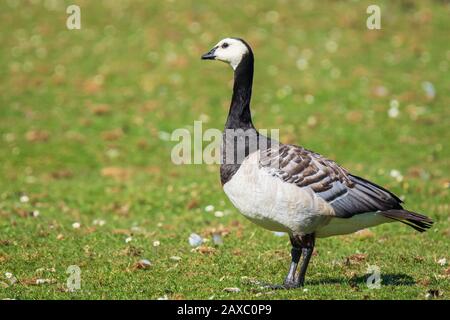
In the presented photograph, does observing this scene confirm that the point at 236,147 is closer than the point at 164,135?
Yes

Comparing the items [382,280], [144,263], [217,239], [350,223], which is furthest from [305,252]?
[217,239]

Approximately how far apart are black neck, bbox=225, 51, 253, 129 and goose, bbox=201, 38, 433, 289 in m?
0.12

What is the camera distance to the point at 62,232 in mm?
14680

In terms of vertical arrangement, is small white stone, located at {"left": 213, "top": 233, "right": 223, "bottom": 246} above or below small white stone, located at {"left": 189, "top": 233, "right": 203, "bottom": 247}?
below

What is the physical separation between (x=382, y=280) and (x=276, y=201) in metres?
2.33

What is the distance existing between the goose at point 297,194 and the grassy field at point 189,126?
35.4 inches

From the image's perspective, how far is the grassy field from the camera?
11852 mm

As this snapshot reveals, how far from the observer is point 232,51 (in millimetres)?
11375

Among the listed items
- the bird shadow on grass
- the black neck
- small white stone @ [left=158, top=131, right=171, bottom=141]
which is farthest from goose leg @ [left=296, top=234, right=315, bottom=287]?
small white stone @ [left=158, top=131, right=171, bottom=141]

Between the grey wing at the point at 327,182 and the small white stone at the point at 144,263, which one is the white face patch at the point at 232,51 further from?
the small white stone at the point at 144,263

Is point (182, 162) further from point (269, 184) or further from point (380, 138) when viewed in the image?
point (269, 184)

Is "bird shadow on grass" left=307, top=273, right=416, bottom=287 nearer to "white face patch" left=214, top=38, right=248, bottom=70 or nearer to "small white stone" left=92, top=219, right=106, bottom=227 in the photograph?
"white face patch" left=214, top=38, right=248, bottom=70

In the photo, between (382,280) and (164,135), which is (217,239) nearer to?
(382,280)

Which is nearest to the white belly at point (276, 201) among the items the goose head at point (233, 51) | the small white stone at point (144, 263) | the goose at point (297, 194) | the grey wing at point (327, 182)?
the goose at point (297, 194)
